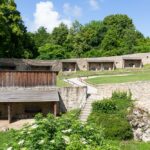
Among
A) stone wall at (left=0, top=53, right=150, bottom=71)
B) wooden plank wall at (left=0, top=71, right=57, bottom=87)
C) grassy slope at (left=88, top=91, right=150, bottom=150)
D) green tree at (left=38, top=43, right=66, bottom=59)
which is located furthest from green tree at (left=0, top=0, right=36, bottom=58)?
grassy slope at (left=88, top=91, right=150, bottom=150)

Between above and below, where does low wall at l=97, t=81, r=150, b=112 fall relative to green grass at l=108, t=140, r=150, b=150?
above

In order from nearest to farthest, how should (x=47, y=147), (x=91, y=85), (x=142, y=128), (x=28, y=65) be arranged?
(x=47, y=147), (x=142, y=128), (x=91, y=85), (x=28, y=65)

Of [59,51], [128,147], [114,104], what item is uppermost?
[59,51]

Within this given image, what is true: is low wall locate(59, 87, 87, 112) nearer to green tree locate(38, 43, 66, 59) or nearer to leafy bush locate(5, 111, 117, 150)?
leafy bush locate(5, 111, 117, 150)

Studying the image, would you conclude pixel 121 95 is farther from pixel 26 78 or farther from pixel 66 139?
pixel 66 139

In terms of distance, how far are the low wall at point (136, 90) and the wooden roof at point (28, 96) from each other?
3.82 meters

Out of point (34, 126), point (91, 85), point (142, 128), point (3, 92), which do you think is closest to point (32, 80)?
point (3, 92)

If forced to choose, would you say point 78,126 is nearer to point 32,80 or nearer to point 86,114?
point 86,114

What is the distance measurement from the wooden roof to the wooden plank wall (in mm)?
674

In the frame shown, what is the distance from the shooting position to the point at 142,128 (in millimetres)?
24031

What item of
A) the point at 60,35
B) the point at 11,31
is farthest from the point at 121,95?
the point at 60,35

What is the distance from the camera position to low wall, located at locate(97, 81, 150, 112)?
27.8 m

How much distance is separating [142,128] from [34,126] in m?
14.0

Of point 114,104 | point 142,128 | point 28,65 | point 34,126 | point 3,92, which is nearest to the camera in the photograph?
point 34,126
